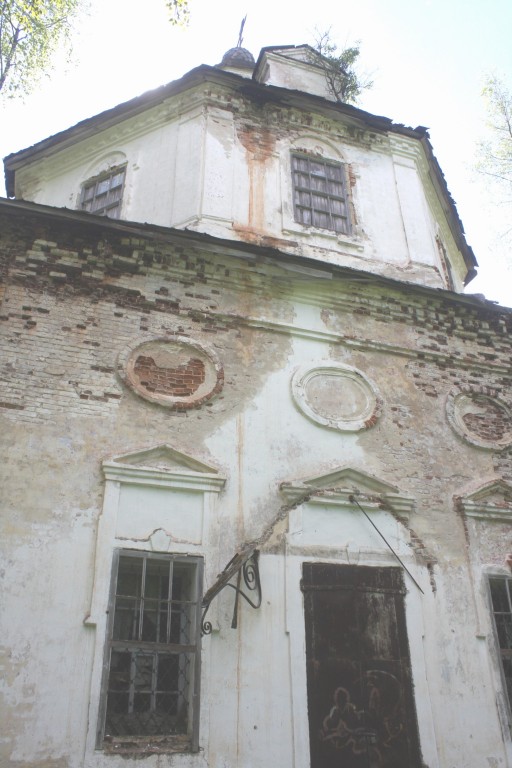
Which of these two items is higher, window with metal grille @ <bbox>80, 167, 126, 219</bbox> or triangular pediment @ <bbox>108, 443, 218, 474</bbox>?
window with metal grille @ <bbox>80, 167, 126, 219</bbox>

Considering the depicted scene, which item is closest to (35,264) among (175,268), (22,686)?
(175,268)

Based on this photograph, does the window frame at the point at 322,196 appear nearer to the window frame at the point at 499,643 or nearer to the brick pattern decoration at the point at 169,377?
the brick pattern decoration at the point at 169,377

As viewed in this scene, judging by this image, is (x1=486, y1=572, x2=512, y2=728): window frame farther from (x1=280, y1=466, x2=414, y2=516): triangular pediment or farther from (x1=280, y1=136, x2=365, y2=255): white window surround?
(x1=280, y1=136, x2=365, y2=255): white window surround

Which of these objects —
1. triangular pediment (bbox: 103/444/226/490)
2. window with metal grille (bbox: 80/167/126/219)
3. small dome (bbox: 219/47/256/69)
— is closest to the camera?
triangular pediment (bbox: 103/444/226/490)

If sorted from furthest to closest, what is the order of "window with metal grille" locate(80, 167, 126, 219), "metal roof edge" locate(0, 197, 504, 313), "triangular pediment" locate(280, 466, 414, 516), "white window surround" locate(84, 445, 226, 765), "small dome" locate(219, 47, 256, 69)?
"small dome" locate(219, 47, 256, 69) → "window with metal grille" locate(80, 167, 126, 219) → "metal roof edge" locate(0, 197, 504, 313) → "triangular pediment" locate(280, 466, 414, 516) → "white window surround" locate(84, 445, 226, 765)

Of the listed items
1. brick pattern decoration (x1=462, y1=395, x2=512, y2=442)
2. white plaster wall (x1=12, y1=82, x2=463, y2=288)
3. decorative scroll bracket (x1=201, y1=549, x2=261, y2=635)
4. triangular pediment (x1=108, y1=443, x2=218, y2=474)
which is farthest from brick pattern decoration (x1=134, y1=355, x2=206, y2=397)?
brick pattern decoration (x1=462, y1=395, x2=512, y2=442)

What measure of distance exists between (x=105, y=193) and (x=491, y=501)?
7.41 meters

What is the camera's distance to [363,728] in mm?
6098

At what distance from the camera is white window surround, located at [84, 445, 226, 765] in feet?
20.4

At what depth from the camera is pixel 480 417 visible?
333 inches

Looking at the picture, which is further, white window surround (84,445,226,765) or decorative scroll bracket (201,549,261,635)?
white window surround (84,445,226,765)

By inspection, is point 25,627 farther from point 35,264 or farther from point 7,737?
point 35,264

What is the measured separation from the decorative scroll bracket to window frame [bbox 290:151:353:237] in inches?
207

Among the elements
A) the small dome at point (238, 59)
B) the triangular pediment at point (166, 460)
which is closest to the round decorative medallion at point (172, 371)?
the triangular pediment at point (166, 460)
